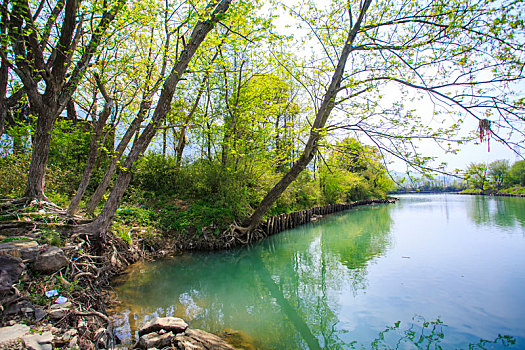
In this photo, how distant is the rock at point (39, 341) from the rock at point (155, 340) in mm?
1158

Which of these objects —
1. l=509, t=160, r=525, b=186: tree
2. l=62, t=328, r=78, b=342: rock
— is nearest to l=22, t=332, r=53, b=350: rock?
l=62, t=328, r=78, b=342: rock

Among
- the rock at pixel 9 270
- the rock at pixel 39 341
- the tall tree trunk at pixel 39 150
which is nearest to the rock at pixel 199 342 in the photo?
the rock at pixel 39 341

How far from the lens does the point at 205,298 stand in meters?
6.44

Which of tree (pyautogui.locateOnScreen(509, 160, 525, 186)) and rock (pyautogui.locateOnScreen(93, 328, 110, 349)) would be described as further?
tree (pyautogui.locateOnScreen(509, 160, 525, 186))

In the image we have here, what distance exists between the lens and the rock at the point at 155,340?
3784 mm

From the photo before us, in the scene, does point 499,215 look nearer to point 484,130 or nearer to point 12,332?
point 484,130

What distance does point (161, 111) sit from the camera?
6332 millimetres

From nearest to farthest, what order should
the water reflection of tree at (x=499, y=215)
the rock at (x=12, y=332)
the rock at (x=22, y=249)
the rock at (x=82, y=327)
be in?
the rock at (x=12, y=332) → the rock at (x=82, y=327) → the rock at (x=22, y=249) → the water reflection of tree at (x=499, y=215)

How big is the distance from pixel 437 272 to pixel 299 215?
1113 cm

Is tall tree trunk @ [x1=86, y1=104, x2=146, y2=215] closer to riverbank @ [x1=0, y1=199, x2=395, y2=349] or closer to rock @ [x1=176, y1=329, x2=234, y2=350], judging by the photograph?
riverbank @ [x1=0, y1=199, x2=395, y2=349]

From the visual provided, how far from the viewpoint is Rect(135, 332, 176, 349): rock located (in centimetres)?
378

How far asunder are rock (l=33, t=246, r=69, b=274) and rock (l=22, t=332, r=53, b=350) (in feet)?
5.47

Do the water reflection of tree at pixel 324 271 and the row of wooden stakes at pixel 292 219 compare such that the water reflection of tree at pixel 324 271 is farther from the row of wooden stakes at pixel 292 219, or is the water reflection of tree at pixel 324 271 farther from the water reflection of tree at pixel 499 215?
the water reflection of tree at pixel 499 215

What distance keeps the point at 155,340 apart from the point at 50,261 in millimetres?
2266
